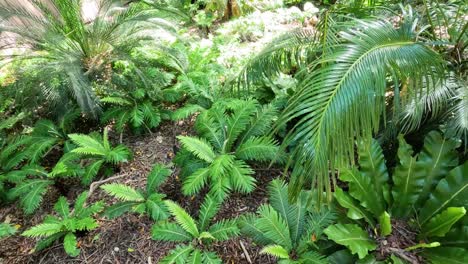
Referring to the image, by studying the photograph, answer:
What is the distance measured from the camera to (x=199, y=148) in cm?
261

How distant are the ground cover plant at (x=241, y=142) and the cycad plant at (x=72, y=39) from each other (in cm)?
2

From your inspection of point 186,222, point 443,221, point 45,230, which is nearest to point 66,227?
point 45,230

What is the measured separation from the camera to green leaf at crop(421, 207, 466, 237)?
1877 mm

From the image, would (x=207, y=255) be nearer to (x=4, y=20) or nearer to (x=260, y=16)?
(x=4, y=20)

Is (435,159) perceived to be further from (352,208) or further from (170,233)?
(170,233)

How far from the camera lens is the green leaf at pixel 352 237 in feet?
6.41

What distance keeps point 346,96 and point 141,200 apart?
172cm

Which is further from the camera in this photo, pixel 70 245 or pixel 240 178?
pixel 240 178

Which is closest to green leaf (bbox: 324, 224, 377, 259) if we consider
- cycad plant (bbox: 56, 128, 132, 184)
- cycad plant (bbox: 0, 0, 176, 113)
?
cycad plant (bbox: 56, 128, 132, 184)

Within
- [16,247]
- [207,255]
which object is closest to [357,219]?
[207,255]

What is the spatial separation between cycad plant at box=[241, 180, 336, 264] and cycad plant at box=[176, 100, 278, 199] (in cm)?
23

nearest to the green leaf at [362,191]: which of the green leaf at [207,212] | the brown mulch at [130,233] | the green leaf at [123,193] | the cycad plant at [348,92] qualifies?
the cycad plant at [348,92]

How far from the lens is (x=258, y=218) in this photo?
2301 mm

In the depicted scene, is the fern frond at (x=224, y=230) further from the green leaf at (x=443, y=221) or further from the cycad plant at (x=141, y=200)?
the green leaf at (x=443, y=221)
